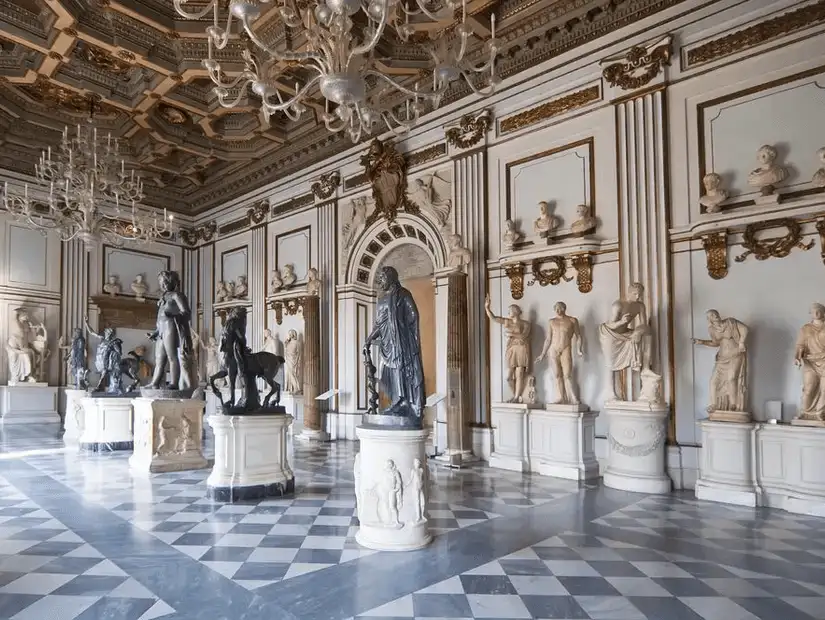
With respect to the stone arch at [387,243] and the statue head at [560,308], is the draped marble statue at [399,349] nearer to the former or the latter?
the statue head at [560,308]

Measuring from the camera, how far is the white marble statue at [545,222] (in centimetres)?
857

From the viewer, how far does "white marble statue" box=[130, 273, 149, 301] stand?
16.0m

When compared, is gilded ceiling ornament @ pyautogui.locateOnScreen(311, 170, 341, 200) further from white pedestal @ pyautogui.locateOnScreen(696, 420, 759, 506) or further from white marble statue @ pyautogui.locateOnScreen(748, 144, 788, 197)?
white pedestal @ pyautogui.locateOnScreen(696, 420, 759, 506)

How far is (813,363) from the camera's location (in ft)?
19.5

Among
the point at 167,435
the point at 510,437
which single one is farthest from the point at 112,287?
the point at 510,437

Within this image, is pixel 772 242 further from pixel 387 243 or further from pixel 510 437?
pixel 387 243

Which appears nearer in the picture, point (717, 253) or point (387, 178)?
point (717, 253)

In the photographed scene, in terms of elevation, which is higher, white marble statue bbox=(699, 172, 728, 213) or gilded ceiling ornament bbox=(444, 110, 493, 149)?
gilded ceiling ornament bbox=(444, 110, 493, 149)

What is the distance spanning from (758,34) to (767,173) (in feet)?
5.77

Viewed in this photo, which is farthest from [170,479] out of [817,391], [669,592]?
[817,391]

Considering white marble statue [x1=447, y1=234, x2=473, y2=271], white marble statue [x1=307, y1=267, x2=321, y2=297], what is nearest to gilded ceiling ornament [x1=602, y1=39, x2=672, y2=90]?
white marble statue [x1=447, y1=234, x2=473, y2=271]

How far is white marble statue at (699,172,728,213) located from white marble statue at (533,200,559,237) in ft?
6.88

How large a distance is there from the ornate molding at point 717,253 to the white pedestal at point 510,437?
Result: 308 centimetres

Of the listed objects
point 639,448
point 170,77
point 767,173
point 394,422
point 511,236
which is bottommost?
point 639,448
